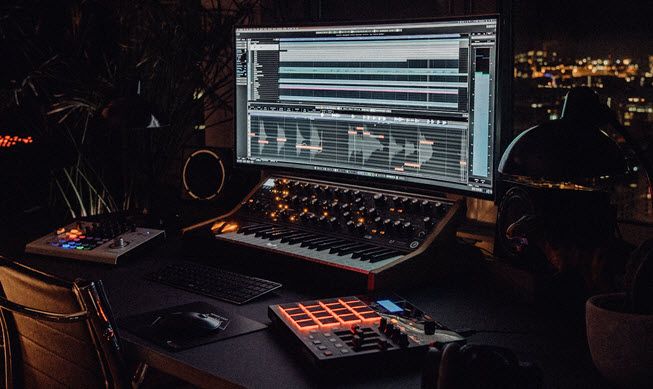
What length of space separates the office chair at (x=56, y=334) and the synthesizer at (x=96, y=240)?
39 cm

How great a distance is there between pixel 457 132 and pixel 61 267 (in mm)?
1073

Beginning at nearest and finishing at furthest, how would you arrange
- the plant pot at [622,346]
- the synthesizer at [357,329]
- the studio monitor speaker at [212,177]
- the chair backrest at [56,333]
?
the plant pot at [622,346] → the synthesizer at [357,329] → the chair backrest at [56,333] → the studio monitor speaker at [212,177]

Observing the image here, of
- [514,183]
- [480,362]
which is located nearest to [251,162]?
[514,183]

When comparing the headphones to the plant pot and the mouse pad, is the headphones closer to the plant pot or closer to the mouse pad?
the plant pot

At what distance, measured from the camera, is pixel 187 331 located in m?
1.45

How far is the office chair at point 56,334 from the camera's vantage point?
4.50 feet

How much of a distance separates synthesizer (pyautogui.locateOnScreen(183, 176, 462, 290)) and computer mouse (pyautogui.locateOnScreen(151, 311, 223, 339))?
36 centimetres

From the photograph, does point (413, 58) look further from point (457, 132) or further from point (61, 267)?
point (61, 267)

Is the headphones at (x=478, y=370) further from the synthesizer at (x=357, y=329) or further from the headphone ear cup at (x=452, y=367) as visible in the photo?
the synthesizer at (x=357, y=329)

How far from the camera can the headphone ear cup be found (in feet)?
3.19

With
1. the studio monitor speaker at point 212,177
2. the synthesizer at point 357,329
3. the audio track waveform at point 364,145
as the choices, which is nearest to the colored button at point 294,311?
the synthesizer at point 357,329

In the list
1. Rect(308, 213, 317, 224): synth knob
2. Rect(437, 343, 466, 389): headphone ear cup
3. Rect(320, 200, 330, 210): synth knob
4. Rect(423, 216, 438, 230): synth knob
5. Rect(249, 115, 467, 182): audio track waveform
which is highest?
Rect(249, 115, 467, 182): audio track waveform

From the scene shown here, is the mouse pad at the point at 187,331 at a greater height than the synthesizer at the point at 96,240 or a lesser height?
lesser

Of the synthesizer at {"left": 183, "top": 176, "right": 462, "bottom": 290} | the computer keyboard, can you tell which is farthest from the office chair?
the synthesizer at {"left": 183, "top": 176, "right": 462, "bottom": 290}
